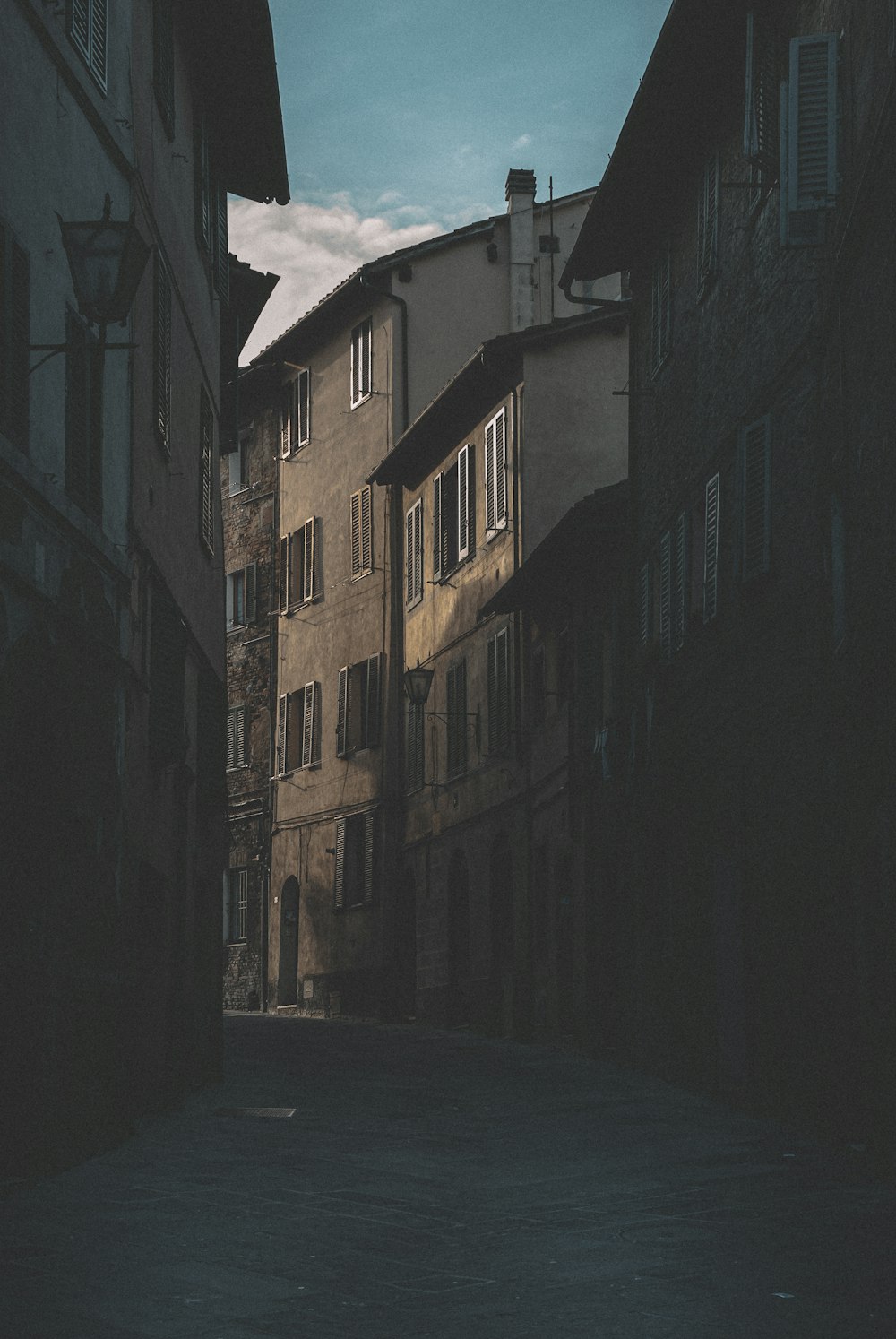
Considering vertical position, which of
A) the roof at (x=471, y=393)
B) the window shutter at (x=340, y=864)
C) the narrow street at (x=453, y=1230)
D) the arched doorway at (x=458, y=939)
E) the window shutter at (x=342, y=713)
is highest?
the roof at (x=471, y=393)

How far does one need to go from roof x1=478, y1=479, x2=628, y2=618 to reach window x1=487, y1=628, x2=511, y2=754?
137 centimetres

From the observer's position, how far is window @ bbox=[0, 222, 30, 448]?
10367 millimetres

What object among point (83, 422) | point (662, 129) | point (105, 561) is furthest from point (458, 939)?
point (83, 422)

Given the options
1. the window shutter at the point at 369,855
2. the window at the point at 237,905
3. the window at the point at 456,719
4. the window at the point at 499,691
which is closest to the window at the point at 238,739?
the window at the point at 237,905

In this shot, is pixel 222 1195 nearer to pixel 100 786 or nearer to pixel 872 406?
pixel 100 786

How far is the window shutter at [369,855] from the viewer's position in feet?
109

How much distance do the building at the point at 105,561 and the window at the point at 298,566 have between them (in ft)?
58.4

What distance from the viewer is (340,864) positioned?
34281mm

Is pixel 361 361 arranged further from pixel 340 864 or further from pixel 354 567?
pixel 340 864

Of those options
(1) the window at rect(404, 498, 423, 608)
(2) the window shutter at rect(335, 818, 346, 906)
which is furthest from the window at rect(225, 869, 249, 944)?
(1) the window at rect(404, 498, 423, 608)

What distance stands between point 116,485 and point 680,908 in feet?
22.9

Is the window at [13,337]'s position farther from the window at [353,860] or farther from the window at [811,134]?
the window at [353,860]

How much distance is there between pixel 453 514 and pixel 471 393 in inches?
87.4

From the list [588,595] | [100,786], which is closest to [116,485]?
[100,786]
